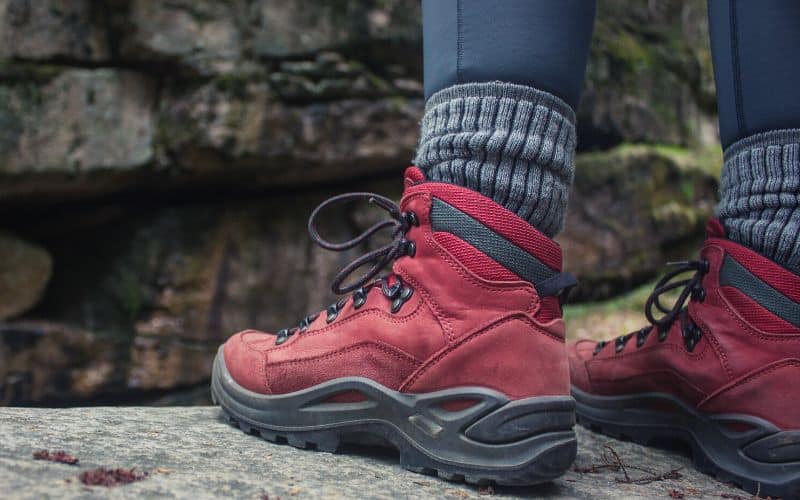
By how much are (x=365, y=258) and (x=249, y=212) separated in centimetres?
232

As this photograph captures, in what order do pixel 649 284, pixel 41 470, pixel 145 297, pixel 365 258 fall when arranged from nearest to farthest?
pixel 41 470 → pixel 365 258 → pixel 145 297 → pixel 649 284

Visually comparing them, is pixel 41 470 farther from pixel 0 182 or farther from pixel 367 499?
pixel 0 182

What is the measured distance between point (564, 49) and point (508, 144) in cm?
17

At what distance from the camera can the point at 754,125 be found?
111cm

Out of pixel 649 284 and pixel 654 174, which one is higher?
pixel 654 174

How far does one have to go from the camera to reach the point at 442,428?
2.95 ft

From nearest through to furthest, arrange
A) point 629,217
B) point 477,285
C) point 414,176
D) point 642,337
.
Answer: point 477,285 → point 414,176 → point 642,337 → point 629,217

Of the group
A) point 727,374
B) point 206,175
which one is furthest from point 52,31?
point 727,374

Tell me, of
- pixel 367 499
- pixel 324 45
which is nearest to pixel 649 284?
pixel 324 45

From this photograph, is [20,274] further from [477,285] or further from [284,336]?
[477,285]

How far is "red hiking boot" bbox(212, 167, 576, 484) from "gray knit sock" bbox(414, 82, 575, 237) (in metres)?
0.04

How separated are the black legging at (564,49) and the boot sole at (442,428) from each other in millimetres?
475

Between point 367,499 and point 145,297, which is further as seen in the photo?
point 145,297

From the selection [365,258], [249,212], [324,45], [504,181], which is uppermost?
[324,45]
